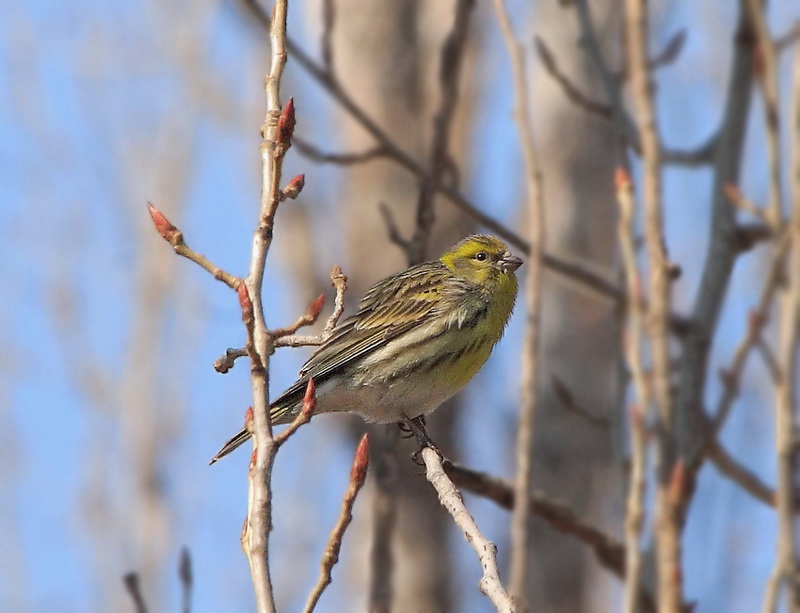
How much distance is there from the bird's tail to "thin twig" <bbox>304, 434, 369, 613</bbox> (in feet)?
5.03

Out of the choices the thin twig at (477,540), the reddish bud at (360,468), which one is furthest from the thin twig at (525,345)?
the reddish bud at (360,468)

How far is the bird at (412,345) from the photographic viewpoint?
6629mm

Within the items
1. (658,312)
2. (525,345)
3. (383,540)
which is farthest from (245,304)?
(383,540)

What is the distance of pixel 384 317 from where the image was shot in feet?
23.0

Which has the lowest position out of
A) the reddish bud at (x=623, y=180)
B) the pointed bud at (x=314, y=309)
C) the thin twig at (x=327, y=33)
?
the pointed bud at (x=314, y=309)

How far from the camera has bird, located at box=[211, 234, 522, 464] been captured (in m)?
6.63

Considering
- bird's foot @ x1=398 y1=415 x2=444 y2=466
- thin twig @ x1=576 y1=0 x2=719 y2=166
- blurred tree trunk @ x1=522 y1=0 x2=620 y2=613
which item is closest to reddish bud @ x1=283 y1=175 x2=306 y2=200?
bird's foot @ x1=398 y1=415 x2=444 y2=466

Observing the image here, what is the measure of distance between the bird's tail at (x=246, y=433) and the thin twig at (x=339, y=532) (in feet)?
5.03

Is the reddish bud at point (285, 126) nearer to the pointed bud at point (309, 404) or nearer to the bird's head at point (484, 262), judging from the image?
the pointed bud at point (309, 404)

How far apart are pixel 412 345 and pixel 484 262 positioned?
2.65 ft

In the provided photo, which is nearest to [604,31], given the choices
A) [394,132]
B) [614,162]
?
[614,162]

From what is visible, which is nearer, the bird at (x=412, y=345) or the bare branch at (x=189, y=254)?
the bare branch at (x=189, y=254)

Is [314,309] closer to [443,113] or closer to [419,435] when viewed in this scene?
[419,435]

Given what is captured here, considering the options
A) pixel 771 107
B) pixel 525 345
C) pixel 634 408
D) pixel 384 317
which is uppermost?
pixel 384 317
